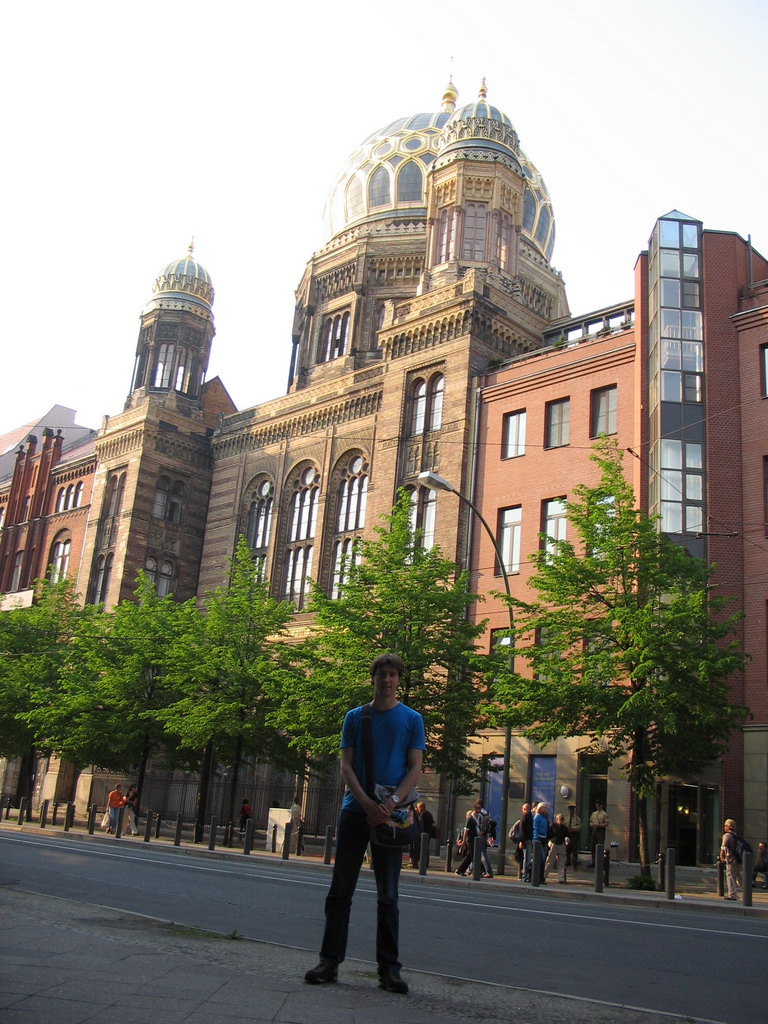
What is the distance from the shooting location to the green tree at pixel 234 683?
32.3m

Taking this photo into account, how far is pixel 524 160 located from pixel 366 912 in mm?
53874

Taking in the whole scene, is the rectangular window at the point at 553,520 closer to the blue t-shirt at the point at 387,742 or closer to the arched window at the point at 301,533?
the arched window at the point at 301,533

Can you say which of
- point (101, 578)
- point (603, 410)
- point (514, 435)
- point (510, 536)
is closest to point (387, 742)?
point (603, 410)

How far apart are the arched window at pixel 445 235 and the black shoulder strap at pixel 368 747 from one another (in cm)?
3995

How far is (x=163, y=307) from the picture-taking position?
59.3 m

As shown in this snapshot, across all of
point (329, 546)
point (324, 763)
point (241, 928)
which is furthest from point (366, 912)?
point (329, 546)

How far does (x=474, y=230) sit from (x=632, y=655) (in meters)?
25.7

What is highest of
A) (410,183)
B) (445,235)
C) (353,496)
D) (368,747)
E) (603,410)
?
(410,183)

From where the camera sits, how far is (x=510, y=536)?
1446 inches

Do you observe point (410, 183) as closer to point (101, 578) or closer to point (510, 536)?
point (101, 578)

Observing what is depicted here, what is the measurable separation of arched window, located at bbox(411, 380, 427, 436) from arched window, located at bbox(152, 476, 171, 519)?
16032 mm

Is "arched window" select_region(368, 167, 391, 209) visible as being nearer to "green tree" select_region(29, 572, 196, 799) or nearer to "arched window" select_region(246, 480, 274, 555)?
"arched window" select_region(246, 480, 274, 555)

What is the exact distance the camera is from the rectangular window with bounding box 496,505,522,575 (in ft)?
119

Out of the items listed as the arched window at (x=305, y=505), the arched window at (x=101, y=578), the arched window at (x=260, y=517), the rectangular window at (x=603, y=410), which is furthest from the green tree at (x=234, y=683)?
the arched window at (x=101, y=578)
